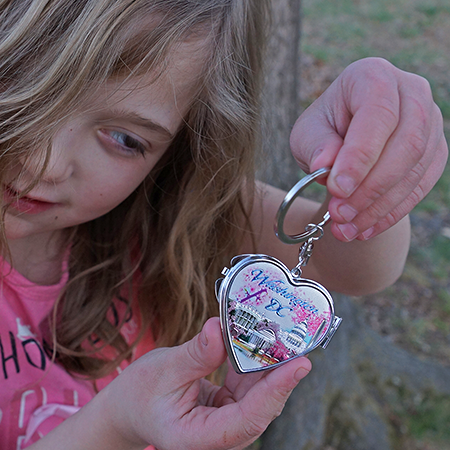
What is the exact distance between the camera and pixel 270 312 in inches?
44.1

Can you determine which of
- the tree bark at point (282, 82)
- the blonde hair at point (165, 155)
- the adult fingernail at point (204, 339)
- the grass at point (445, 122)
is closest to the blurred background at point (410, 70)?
the grass at point (445, 122)

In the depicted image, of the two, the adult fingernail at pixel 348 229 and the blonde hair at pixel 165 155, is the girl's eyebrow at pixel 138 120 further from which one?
the adult fingernail at pixel 348 229

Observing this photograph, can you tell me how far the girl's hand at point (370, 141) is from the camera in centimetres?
94

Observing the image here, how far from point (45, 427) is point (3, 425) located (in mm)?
123

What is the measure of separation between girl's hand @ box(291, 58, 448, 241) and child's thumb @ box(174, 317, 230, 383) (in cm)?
35

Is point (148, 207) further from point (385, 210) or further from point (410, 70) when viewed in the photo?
point (410, 70)

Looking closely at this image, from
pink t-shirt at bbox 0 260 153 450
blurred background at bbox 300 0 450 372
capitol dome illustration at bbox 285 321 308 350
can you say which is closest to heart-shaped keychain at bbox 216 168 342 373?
capitol dome illustration at bbox 285 321 308 350

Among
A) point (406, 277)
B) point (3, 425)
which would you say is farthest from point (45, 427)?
point (406, 277)

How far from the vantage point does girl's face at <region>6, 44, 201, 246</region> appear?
4.07ft

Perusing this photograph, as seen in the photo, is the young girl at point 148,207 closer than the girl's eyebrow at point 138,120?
Yes

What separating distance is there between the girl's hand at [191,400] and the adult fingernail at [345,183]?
36 cm

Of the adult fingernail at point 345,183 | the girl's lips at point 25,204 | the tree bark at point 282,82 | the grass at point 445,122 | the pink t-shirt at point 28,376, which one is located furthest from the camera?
the grass at point 445,122

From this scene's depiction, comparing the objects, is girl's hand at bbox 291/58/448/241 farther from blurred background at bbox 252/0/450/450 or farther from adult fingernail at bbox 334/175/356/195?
blurred background at bbox 252/0/450/450

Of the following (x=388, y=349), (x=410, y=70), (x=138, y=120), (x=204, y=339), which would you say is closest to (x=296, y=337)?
(x=204, y=339)
